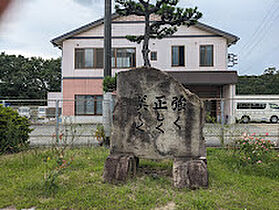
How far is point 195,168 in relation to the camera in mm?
4414

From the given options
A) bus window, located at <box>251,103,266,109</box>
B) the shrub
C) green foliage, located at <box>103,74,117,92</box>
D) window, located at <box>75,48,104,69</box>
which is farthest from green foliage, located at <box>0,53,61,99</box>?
the shrub

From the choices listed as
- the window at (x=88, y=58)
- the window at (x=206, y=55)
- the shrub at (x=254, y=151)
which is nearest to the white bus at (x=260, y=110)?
the window at (x=206, y=55)

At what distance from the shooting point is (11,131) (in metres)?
6.79

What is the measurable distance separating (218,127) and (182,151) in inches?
154

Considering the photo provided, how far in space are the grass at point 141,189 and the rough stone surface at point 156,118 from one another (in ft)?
2.23

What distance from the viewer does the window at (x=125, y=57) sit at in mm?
17391

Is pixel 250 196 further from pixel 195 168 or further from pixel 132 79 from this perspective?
pixel 132 79

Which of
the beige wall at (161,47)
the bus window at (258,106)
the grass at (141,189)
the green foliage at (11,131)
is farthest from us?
the bus window at (258,106)

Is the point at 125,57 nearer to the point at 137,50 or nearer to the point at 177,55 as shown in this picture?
the point at 137,50

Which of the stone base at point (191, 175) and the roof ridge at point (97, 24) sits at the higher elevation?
the roof ridge at point (97, 24)

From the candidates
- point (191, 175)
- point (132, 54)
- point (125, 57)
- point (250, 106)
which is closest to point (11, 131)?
point (191, 175)

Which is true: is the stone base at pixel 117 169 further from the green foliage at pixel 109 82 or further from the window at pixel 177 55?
the window at pixel 177 55

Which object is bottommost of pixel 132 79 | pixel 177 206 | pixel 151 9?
pixel 177 206

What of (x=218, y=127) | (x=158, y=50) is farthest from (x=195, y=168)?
(x=158, y=50)
